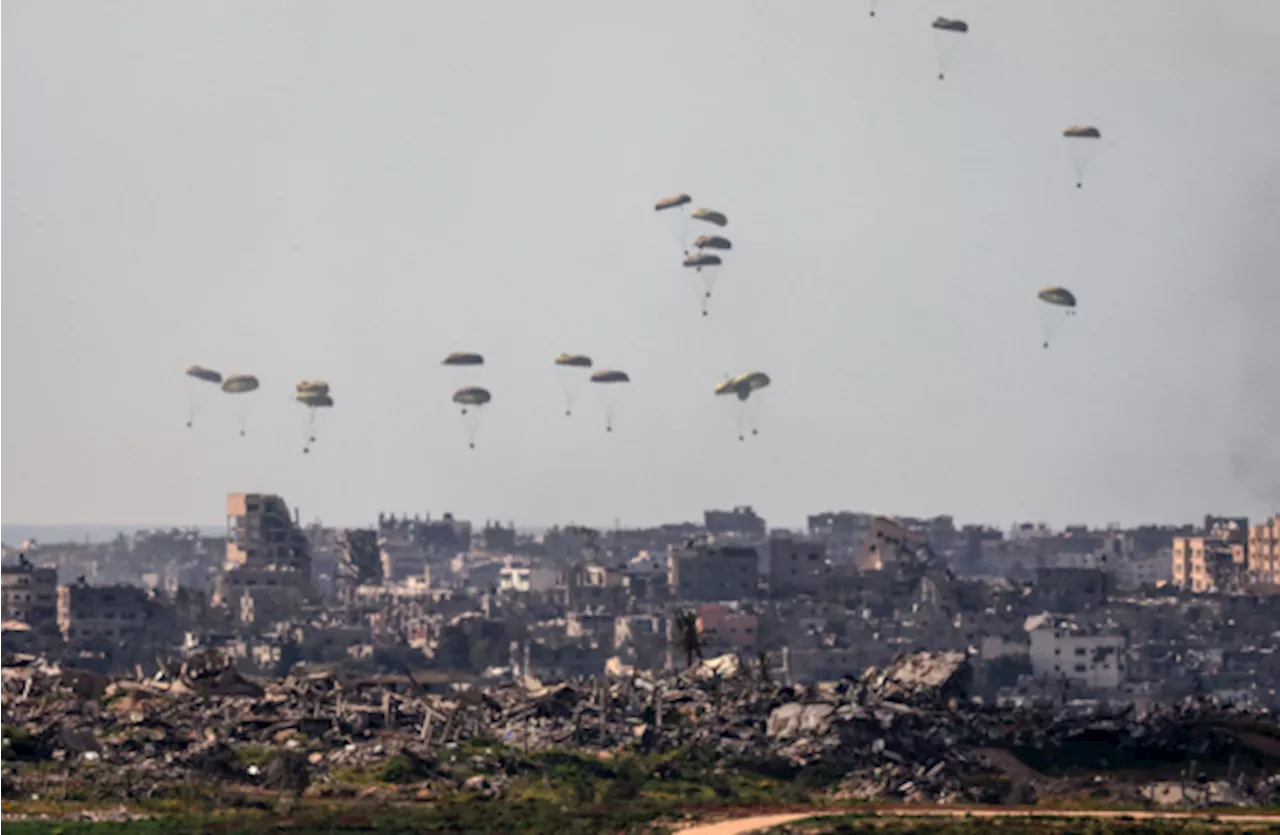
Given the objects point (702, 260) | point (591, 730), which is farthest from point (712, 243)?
point (591, 730)

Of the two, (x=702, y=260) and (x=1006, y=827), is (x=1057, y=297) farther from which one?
(x=1006, y=827)

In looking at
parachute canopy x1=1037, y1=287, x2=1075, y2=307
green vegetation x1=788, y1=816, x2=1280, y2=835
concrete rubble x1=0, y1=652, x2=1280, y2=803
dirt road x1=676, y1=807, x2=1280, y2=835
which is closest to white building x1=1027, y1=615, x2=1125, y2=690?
parachute canopy x1=1037, y1=287, x2=1075, y2=307

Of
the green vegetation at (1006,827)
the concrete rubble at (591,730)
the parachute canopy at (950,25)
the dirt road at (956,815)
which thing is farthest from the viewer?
the parachute canopy at (950,25)

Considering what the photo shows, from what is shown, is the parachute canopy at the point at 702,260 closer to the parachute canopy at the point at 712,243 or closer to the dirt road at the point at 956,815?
the parachute canopy at the point at 712,243

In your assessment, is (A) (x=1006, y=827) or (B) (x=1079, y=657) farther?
(B) (x=1079, y=657)

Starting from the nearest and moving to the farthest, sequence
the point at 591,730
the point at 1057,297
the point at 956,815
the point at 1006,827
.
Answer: the point at 1006,827 → the point at 956,815 → the point at 591,730 → the point at 1057,297

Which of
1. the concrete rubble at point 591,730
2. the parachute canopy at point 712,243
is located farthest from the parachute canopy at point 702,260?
the concrete rubble at point 591,730
